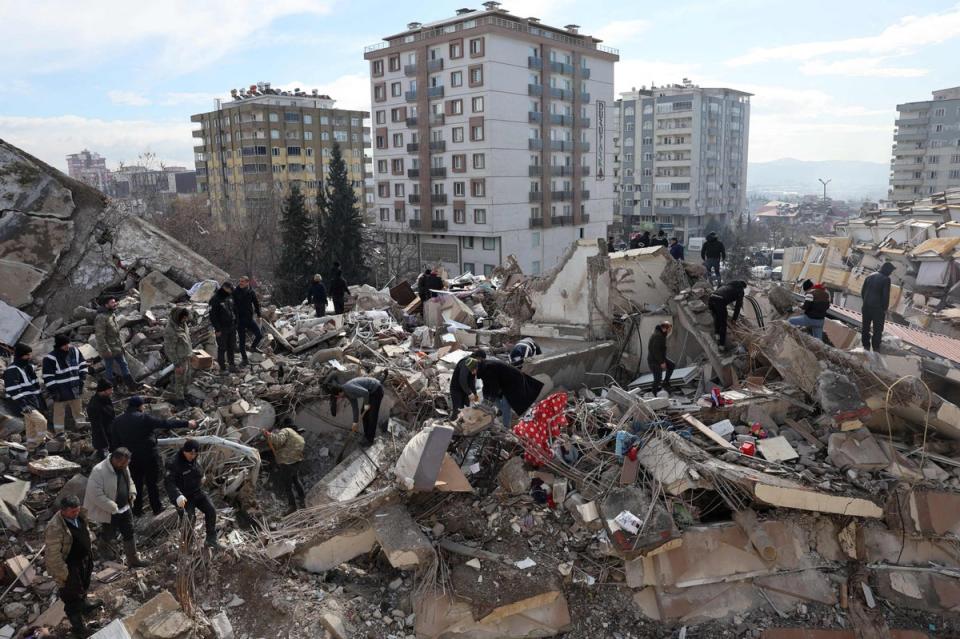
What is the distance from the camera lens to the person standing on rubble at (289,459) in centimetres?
716

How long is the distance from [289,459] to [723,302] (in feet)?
21.1

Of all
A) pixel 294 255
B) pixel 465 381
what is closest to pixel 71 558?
pixel 465 381

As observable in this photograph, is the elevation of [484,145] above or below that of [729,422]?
above

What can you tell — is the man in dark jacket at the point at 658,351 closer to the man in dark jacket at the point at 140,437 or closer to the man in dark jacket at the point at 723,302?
the man in dark jacket at the point at 723,302

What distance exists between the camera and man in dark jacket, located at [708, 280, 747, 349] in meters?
9.51

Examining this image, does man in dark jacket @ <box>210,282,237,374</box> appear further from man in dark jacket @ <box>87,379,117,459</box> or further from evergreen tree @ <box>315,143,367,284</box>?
evergreen tree @ <box>315,143,367,284</box>

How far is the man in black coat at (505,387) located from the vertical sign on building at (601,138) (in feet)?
114

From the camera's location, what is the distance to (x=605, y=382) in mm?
10133

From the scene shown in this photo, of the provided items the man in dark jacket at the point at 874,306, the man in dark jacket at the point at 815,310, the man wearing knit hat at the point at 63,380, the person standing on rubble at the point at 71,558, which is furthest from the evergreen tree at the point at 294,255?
the person standing on rubble at the point at 71,558

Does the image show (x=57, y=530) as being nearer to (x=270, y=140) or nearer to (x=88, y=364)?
(x=88, y=364)

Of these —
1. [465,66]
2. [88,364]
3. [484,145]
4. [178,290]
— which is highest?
[465,66]

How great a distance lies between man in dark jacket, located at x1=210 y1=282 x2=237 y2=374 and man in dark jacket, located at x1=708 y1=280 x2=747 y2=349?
7066 mm

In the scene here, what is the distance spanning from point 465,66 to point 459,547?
3114 cm

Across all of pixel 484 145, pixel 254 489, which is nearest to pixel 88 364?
pixel 254 489
